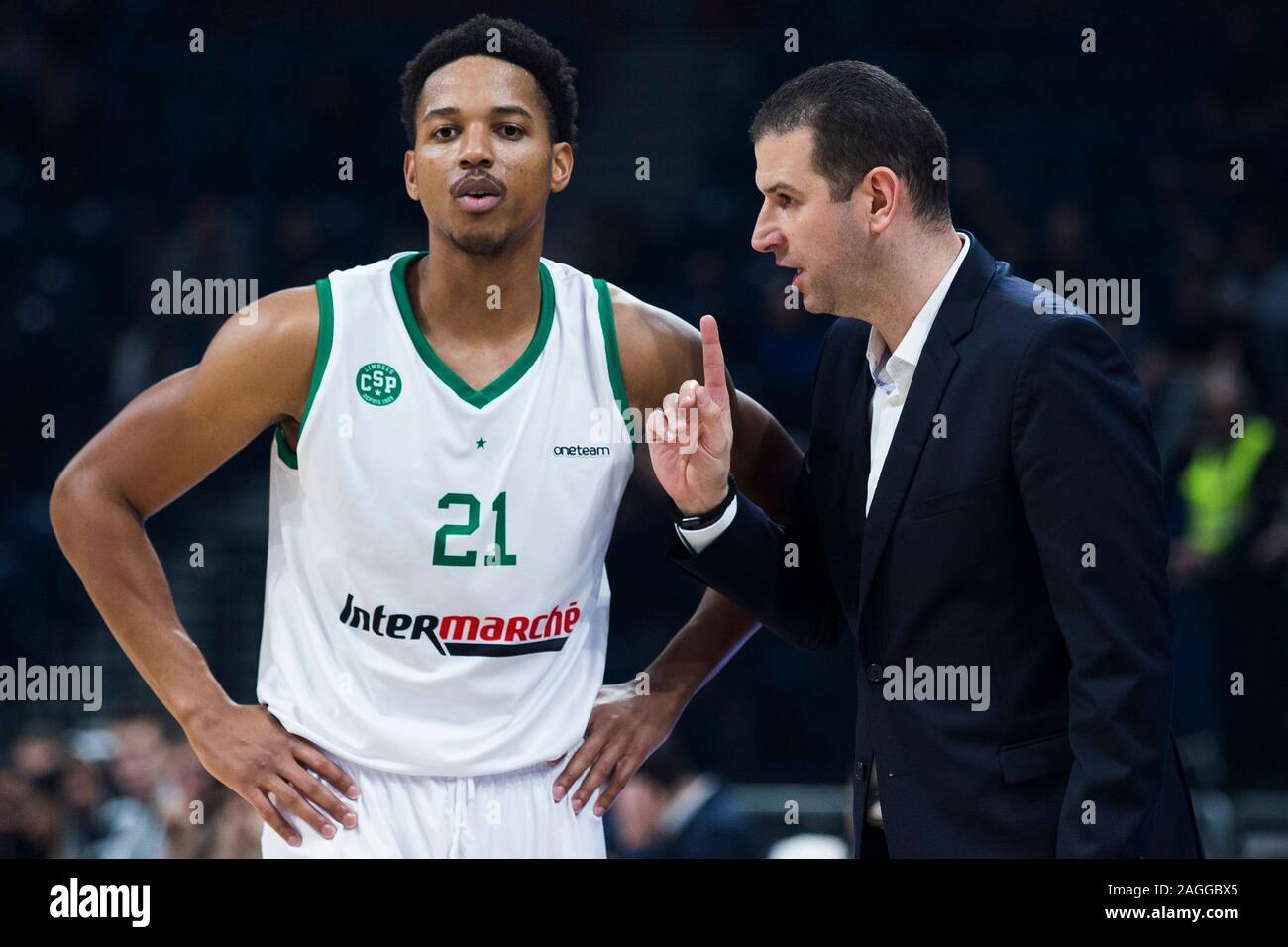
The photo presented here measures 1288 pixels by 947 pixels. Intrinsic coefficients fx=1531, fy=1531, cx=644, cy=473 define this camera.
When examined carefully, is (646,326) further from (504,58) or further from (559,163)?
(504,58)

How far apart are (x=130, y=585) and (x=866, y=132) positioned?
5.17ft

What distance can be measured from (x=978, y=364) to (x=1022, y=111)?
5.43m

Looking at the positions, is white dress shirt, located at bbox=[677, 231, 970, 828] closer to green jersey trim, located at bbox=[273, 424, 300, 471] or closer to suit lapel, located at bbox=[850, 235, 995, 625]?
suit lapel, located at bbox=[850, 235, 995, 625]

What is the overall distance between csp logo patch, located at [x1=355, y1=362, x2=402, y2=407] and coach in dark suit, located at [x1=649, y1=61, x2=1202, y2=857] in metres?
0.48

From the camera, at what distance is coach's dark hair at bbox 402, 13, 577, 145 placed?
9.36 feet

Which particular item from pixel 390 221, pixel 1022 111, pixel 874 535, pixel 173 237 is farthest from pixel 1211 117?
pixel 874 535

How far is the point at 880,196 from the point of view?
109 inches

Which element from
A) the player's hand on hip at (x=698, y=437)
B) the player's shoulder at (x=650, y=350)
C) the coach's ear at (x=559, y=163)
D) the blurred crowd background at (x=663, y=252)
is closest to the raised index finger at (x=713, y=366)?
the player's hand on hip at (x=698, y=437)

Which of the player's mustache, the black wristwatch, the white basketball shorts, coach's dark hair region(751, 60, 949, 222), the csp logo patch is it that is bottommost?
the white basketball shorts

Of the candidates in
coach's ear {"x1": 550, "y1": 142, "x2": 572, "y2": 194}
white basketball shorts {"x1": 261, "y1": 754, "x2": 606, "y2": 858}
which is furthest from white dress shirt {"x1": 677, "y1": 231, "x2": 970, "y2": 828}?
coach's ear {"x1": 550, "y1": 142, "x2": 572, "y2": 194}

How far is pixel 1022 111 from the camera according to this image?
25.1ft

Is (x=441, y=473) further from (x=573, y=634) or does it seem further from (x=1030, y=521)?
(x=1030, y=521)

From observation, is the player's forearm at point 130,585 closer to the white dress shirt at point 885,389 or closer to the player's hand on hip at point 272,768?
the player's hand on hip at point 272,768

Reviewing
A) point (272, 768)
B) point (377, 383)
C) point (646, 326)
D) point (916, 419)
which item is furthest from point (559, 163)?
point (272, 768)
